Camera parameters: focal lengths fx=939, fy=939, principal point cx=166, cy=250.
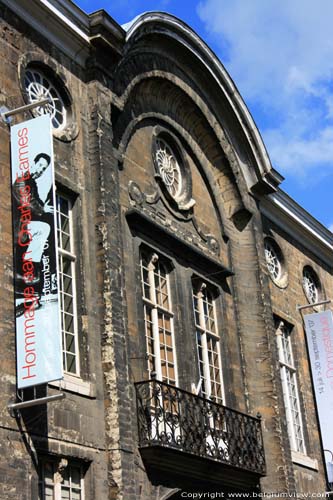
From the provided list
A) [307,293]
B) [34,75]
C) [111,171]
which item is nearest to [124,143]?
[111,171]

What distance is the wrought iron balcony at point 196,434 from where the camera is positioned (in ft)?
51.4

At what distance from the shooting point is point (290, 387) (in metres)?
22.9

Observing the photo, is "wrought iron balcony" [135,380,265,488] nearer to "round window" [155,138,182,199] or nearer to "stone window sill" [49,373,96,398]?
"stone window sill" [49,373,96,398]

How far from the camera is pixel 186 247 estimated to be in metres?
18.7

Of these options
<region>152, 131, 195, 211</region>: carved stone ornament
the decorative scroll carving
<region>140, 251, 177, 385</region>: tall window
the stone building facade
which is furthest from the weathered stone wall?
<region>152, 131, 195, 211</region>: carved stone ornament

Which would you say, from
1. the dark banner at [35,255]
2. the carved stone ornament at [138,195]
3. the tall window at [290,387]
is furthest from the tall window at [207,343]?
the dark banner at [35,255]

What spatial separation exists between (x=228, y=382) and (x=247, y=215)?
172 inches

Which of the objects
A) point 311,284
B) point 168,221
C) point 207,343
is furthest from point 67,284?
point 311,284

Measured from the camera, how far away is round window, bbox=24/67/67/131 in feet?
51.1

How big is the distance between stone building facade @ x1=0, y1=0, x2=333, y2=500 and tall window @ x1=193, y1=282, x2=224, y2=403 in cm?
4

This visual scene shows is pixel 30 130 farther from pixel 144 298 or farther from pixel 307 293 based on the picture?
pixel 307 293

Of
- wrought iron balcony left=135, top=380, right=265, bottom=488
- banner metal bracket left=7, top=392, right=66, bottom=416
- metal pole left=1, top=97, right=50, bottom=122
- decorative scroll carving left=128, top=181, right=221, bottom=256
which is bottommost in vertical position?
banner metal bracket left=7, top=392, right=66, bottom=416

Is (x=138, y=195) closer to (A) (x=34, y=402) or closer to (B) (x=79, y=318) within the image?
(B) (x=79, y=318)

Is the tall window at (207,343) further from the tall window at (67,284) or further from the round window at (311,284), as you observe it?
the round window at (311,284)
